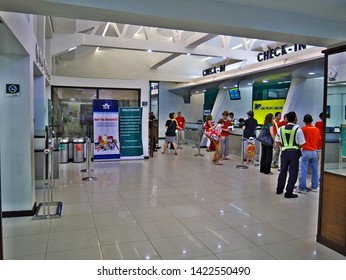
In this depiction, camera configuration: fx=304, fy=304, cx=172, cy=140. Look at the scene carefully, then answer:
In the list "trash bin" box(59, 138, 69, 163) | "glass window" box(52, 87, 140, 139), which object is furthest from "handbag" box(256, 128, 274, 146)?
"trash bin" box(59, 138, 69, 163)

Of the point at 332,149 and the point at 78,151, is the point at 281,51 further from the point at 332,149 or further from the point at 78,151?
the point at 332,149

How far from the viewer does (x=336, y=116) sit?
137 inches

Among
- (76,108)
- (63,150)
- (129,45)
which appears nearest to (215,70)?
(129,45)

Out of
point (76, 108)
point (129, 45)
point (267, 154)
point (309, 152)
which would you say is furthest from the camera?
point (76, 108)

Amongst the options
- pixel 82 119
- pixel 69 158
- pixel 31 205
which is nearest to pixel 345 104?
pixel 31 205

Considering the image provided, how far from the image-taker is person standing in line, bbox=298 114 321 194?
5.50 meters

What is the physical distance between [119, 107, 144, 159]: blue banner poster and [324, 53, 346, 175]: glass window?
6.93 meters

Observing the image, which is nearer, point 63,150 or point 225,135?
point 63,150

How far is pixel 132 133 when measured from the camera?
9836 mm

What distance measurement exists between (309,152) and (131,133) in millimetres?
5710

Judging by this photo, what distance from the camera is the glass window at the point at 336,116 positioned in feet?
11.0

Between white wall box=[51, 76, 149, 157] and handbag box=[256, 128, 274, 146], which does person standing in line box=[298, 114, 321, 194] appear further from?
white wall box=[51, 76, 149, 157]

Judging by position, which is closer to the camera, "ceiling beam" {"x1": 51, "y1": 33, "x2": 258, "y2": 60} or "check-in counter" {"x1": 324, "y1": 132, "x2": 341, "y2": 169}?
"check-in counter" {"x1": 324, "y1": 132, "x2": 341, "y2": 169}

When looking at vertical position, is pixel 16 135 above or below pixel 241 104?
below
